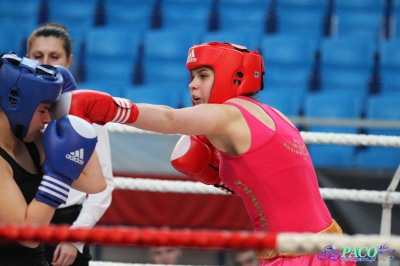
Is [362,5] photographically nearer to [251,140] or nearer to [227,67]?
[227,67]

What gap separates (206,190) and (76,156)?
1.04 metres

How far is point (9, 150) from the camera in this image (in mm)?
1646

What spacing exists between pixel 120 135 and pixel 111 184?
874mm

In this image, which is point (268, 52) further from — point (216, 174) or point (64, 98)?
point (64, 98)

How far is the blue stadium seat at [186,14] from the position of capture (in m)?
5.60

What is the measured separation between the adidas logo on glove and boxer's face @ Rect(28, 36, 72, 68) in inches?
42.0

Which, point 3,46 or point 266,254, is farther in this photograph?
point 3,46

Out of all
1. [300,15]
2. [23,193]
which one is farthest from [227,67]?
[300,15]

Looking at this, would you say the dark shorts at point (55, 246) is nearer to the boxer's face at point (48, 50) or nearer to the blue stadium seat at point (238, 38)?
the boxer's face at point (48, 50)

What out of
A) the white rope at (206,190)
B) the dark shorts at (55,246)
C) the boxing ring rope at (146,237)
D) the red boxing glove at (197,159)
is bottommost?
the dark shorts at (55,246)

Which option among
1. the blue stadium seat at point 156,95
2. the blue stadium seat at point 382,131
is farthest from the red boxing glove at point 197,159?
the blue stadium seat at point 156,95

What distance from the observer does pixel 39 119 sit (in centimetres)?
163

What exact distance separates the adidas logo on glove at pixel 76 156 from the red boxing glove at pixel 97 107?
0.29ft

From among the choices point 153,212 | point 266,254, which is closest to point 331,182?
point 153,212
